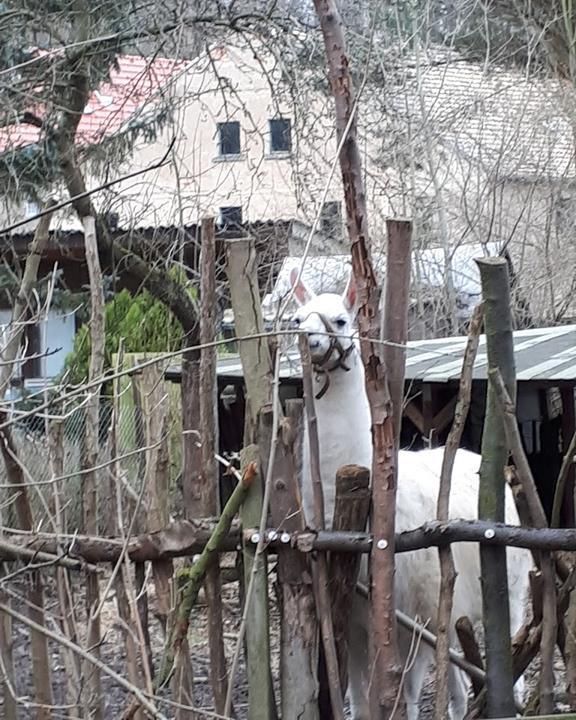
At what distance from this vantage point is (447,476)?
11.6 feet

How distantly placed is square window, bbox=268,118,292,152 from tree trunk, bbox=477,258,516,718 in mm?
6591

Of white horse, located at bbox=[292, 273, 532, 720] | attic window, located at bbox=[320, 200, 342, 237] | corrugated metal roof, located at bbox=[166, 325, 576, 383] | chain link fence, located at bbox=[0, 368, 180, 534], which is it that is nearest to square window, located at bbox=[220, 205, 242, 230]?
corrugated metal roof, located at bbox=[166, 325, 576, 383]

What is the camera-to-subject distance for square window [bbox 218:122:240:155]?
9952 millimetres

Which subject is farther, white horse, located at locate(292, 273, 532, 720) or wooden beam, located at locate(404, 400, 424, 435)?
wooden beam, located at locate(404, 400, 424, 435)

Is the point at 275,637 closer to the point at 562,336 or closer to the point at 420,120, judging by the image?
the point at 562,336

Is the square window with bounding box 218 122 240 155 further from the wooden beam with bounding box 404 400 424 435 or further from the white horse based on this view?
the white horse

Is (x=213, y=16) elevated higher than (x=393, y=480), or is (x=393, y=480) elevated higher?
(x=213, y=16)

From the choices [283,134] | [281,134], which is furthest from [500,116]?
[283,134]

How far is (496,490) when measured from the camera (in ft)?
11.5

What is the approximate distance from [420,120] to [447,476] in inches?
443

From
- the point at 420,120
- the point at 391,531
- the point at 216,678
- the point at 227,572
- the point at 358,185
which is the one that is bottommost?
the point at 216,678

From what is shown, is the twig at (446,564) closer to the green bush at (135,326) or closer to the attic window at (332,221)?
the green bush at (135,326)

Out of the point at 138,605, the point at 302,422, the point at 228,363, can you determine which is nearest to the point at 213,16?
the point at 228,363

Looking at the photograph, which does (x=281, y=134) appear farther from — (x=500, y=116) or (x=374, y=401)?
(x=374, y=401)
